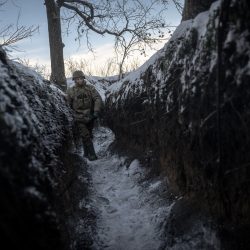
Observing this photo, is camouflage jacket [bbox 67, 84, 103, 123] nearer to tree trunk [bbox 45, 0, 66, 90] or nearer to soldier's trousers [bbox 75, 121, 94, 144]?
soldier's trousers [bbox 75, 121, 94, 144]

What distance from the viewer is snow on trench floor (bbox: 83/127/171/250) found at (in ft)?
11.4

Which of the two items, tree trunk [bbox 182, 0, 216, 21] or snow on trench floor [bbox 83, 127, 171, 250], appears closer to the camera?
snow on trench floor [bbox 83, 127, 171, 250]

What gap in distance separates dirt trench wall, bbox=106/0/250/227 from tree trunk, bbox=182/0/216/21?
181 millimetres

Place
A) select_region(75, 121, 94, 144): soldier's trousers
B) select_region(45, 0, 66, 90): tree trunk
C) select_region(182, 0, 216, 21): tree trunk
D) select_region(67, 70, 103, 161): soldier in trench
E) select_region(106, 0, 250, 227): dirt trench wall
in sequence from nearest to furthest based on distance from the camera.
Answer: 1. select_region(106, 0, 250, 227): dirt trench wall
2. select_region(182, 0, 216, 21): tree trunk
3. select_region(75, 121, 94, 144): soldier's trousers
4. select_region(67, 70, 103, 161): soldier in trench
5. select_region(45, 0, 66, 90): tree trunk

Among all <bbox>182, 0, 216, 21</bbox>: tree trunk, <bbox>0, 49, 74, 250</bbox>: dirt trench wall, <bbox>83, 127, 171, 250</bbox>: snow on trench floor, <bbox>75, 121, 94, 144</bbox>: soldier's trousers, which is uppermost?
<bbox>182, 0, 216, 21</bbox>: tree trunk

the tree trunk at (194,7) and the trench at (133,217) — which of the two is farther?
the tree trunk at (194,7)

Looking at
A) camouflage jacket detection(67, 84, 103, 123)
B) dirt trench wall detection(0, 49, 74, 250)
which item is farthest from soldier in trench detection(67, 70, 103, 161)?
dirt trench wall detection(0, 49, 74, 250)

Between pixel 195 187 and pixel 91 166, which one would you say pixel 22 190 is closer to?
pixel 195 187

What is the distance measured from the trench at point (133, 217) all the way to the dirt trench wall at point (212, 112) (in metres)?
0.25

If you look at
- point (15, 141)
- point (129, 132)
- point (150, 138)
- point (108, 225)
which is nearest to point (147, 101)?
point (150, 138)

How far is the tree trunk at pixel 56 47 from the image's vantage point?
11648 mm

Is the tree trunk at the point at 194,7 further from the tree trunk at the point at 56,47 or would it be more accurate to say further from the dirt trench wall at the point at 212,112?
the tree trunk at the point at 56,47

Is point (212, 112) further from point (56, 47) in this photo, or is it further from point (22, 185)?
point (56, 47)

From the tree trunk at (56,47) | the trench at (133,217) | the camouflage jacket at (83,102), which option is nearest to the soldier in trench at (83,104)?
the camouflage jacket at (83,102)
